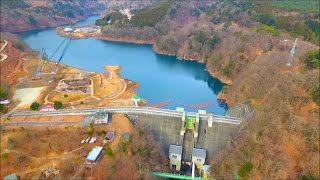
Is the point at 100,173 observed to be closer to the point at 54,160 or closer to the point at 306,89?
the point at 54,160

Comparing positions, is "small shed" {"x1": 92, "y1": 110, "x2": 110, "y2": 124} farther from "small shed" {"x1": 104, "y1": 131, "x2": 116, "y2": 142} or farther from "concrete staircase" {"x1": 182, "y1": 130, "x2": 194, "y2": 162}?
"concrete staircase" {"x1": 182, "y1": 130, "x2": 194, "y2": 162}

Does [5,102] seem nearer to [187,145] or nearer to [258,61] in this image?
[187,145]

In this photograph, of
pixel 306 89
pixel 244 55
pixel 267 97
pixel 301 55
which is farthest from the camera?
pixel 244 55

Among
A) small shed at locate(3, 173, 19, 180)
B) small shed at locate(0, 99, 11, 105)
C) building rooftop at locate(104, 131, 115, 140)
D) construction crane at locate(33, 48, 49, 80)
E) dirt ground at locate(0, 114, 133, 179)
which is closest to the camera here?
small shed at locate(3, 173, 19, 180)

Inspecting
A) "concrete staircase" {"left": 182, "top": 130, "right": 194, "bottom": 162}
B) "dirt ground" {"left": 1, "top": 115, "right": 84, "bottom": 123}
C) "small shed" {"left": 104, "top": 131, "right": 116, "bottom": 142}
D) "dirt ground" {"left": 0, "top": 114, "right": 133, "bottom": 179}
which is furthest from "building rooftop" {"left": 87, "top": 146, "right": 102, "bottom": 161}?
"concrete staircase" {"left": 182, "top": 130, "right": 194, "bottom": 162}

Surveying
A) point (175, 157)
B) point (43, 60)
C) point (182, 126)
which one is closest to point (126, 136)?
point (175, 157)

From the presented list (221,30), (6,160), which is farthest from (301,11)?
(6,160)

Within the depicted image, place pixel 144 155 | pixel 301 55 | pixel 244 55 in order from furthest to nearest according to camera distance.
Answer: pixel 244 55 → pixel 301 55 → pixel 144 155

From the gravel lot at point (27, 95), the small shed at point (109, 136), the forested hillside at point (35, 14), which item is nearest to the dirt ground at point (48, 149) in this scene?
the small shed at point (109, 136)
